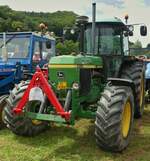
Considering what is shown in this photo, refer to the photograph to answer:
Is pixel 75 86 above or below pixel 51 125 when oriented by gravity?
above

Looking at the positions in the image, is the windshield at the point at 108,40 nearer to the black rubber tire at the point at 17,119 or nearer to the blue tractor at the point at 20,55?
the black rubber tire at the point at 17,119

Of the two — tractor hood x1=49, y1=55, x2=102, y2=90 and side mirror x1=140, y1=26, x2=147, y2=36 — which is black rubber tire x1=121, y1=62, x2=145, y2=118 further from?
→ tractor hood x1=49, y1=55, x2=102, y2=90

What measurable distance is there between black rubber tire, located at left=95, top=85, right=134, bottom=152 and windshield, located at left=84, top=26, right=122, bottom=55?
1906 mm

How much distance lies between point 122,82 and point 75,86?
0.80 meters

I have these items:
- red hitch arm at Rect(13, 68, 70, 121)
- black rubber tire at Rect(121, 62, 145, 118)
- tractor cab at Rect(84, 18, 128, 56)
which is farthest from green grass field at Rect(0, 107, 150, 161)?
tractor cab at Rect(84, 18, 128, 56)

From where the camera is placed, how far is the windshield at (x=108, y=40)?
7.70 metres

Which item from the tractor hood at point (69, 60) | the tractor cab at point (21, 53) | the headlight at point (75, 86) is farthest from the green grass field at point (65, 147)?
the tractor cab at point (21, 53)

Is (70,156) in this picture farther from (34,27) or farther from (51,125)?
(34,27)

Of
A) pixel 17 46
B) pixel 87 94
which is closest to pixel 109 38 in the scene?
pixel 87 94

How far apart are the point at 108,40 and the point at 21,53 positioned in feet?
8.86

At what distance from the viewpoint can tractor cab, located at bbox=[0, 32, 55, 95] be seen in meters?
8.73

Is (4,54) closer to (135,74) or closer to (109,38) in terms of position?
(109,38)

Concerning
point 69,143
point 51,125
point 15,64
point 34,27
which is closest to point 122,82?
point 69,143

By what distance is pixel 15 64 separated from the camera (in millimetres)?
8867
